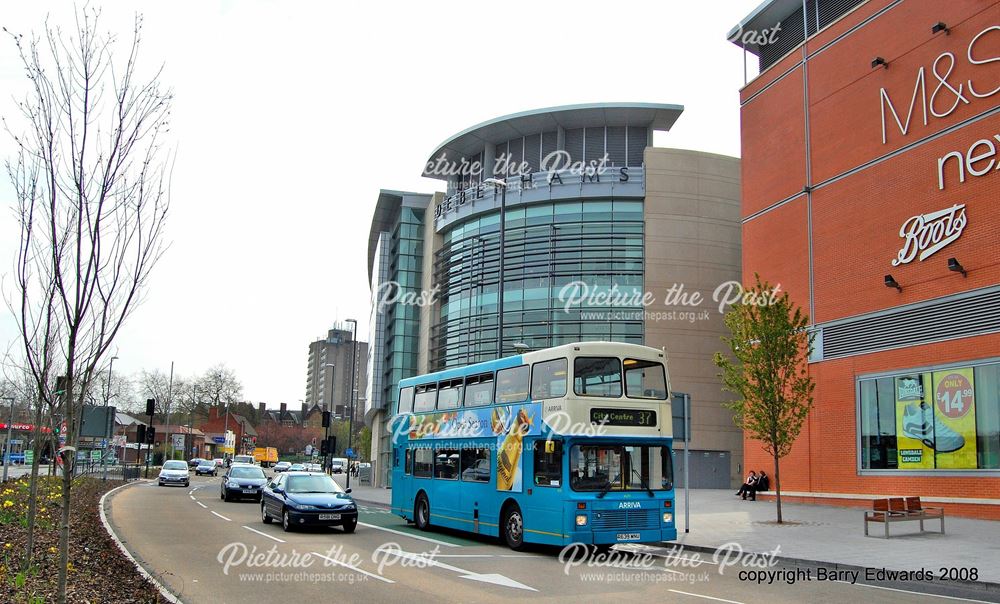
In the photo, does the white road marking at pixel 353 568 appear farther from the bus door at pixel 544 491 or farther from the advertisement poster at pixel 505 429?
the advertisement poster at pixel 505 429

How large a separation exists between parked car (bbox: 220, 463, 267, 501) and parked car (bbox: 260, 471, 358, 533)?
1020cm

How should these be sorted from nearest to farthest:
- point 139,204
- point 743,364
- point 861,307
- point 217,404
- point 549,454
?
point 139,204 < point 549,454 < point 743,364 < point 861,307 < point 217,404

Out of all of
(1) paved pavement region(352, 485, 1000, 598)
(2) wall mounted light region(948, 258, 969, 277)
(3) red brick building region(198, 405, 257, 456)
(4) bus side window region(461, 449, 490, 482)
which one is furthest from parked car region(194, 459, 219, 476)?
(2) wall mounted light region(948, 258, 969, 277)

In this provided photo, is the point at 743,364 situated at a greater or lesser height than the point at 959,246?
lesser

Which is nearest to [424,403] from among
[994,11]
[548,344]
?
[994,11]

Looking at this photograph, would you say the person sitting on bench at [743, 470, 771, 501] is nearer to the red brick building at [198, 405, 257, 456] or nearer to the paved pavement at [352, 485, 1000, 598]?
the paved pavement at [352, 485, 1000, 598]

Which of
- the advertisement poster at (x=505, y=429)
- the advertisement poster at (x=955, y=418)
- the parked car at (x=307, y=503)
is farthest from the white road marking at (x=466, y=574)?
the advertisement poster at (x=955, y=418)

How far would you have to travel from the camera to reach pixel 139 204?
26.3 ft

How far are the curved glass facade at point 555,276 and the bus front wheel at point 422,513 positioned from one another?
2424 cm

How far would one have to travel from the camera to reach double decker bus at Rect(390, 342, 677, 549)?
50.7 ft

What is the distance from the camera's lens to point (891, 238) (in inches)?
1017

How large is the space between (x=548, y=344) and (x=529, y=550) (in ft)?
94.9

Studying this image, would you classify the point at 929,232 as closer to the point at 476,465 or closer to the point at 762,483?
the point at 762,483

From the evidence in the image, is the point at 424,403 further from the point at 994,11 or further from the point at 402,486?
the point at 994,11
